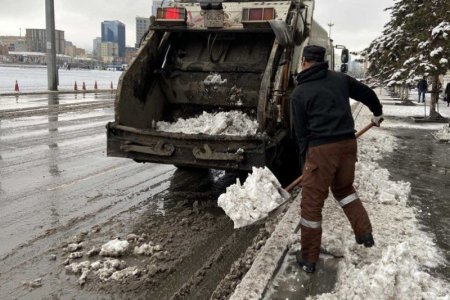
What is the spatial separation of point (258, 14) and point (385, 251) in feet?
11.2

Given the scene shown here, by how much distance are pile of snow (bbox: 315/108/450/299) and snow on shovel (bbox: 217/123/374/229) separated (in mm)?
576

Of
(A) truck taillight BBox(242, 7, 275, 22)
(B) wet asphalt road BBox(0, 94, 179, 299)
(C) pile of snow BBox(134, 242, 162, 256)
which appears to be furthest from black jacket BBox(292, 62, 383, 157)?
(B) wet asphalt road BBox(0, 94, 179, 299)

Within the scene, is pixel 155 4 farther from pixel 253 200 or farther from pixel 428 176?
pixel 428 176

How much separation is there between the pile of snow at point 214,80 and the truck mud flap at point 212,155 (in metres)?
1.63

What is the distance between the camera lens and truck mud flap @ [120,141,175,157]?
5.90 metres

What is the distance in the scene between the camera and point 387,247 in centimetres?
441

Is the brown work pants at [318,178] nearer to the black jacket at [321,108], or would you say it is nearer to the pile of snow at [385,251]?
the black jacket at [321,108]

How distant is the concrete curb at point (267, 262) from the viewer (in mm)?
3598

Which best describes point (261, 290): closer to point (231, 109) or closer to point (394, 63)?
point (231, 109)

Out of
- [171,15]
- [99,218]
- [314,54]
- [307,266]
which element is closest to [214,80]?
[171,15]

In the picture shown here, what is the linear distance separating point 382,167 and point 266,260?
474 cm

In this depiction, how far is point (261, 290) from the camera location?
3623 mm

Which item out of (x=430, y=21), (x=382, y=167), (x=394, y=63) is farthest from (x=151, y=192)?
(x=394, y=63)

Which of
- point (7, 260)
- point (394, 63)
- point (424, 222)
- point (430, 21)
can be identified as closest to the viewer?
point (7, 260)
